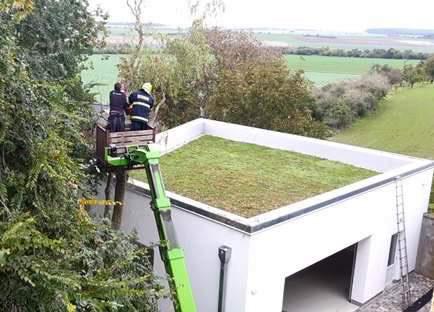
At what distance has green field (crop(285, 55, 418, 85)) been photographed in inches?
1410

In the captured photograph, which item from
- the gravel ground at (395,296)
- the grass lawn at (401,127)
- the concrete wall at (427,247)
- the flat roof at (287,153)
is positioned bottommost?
the gravel ground at (395,296)

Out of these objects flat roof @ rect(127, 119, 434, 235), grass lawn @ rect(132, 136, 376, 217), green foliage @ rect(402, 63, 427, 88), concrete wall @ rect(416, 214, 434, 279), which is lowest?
concrete wall @ rect(416, 214, 434, 279)

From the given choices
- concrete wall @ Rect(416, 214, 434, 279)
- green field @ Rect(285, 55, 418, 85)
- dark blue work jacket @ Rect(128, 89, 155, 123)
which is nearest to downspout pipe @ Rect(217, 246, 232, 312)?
dark blue work jacket @ Rect(128, 89, 155, 123)

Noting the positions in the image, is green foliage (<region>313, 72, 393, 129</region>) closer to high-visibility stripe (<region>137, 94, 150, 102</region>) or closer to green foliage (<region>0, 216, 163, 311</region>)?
high-visibility stripe (<region>137, 94, 150, 102</region>)

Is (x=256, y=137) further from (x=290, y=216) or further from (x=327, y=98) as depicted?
(x=327, y=98)

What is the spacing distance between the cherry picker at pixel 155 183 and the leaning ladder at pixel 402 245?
6.69m

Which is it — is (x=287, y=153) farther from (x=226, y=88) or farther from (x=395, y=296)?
(x=226, y=88)

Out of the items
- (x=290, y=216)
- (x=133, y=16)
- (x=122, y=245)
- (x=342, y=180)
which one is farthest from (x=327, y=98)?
(x=122, y=245)

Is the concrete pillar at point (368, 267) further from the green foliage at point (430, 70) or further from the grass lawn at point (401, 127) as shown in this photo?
the green foliage at point (430, 70)

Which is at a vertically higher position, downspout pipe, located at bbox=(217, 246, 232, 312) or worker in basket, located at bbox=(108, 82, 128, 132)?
worker in basket, located at bbox=(108, 82, 128, 132)

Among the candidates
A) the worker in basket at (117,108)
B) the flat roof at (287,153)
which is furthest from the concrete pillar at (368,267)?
the worker in basket at (117,108)

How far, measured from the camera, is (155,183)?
31.7 ft

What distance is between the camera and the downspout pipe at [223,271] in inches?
380

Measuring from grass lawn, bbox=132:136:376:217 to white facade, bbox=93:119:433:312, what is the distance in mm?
883
